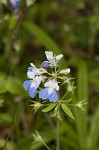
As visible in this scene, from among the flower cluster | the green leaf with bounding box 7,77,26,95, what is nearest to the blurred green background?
the green leaf with bounding box 7,77,26,95

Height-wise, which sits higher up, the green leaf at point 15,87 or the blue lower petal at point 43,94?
the green leaf at point 15,87

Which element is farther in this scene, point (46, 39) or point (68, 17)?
point (68, 17)

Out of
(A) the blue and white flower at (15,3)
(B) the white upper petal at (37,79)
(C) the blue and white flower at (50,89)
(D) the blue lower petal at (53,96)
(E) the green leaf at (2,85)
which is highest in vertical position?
(A) the blue and white flower at (15,3)

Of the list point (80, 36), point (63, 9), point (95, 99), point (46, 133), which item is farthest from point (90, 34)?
point (46, 133)

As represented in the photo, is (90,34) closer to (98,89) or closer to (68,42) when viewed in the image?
(68,42)

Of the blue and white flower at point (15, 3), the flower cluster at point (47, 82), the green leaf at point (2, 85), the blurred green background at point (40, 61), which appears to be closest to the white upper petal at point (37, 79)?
the flower cluster at point (47, 82)

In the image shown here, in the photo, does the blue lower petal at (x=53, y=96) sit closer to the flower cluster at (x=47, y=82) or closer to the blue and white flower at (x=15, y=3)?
the flower cluster at (x=47, y=82)

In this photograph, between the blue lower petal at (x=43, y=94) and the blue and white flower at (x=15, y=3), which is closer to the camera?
the blue lower petal at (x=43, y=94)

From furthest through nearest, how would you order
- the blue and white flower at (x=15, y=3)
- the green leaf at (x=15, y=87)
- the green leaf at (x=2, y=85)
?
the blue and white flower at (x=15, y=3) → the green leaf at (x=15, y=87) → the green leaf at (x=2, y=85)

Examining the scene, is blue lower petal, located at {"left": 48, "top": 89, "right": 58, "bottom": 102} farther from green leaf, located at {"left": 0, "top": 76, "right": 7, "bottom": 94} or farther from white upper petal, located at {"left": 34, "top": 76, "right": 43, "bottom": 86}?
green leaf, located at {"left": 0, "top": 76, "right": 7, "bottom": 94}
